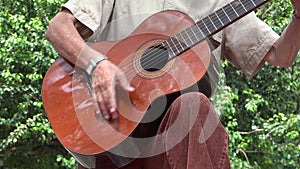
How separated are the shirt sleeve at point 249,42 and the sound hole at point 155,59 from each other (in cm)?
21

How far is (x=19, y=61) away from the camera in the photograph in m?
3.86

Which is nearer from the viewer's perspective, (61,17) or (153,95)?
(153,95)

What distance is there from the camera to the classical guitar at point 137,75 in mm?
1573

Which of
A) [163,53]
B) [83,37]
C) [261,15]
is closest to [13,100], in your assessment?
[261,15]

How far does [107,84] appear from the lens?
5.19 feet

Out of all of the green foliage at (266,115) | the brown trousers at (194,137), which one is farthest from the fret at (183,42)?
the green foliage at (266,115)

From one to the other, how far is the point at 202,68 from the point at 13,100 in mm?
2648

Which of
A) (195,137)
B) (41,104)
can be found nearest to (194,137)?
(195,137)

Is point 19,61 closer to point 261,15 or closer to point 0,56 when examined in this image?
point 0,56

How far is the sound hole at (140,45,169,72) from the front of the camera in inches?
65.2

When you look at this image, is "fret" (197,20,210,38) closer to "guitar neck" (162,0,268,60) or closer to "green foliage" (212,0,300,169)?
"guitar neck" (162,0,268,60)

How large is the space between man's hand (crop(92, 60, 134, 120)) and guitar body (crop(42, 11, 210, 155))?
2 cm

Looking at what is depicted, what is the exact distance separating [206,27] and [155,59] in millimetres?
165

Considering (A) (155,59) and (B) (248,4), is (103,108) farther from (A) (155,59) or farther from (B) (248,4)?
(B) (248,4)
